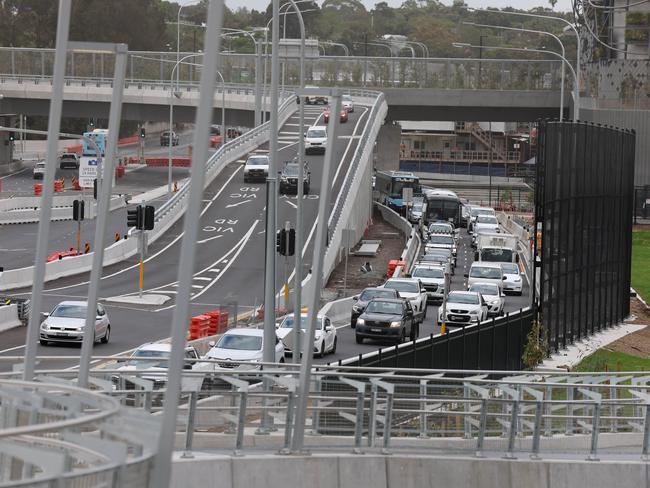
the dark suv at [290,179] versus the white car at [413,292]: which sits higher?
the dark suv at [290,179]

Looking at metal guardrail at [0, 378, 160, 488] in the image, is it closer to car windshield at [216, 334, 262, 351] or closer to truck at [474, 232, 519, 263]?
car windshield at [216, 334, 262, 351]

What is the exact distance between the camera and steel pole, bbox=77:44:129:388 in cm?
1617

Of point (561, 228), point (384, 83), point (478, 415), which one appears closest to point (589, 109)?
point (384, 83)

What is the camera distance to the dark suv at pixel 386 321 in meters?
44.0

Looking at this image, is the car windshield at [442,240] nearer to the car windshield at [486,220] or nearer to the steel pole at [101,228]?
the car windshield at [486,220]

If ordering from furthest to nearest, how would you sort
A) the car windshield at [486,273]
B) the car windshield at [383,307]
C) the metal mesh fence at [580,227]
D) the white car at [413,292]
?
1. the car windshield at [486,273]
2. the white car at [413,292]
3. the car windshield at [383,307]
4. the metal mesh fence at [580,227]

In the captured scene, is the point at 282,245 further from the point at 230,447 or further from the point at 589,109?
the point at 589,109

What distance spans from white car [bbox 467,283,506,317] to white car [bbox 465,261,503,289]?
3898mm

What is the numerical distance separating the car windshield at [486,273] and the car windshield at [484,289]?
5192 millimetres

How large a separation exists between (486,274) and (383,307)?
54.2ft

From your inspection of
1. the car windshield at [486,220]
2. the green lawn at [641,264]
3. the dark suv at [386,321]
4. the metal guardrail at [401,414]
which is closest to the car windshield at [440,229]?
the car windshield at [486,220]

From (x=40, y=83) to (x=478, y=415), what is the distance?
332 ft

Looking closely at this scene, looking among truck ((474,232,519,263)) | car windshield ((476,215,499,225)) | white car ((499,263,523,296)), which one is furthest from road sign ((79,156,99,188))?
car windshield ((476,215,499,225))

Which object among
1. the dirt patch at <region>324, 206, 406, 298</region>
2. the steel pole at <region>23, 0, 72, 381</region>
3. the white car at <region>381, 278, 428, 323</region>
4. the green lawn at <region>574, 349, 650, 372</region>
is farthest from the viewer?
the dirt patch at <region>324, 206, 406, 298</region>
